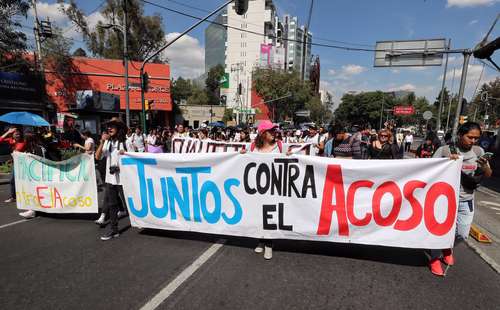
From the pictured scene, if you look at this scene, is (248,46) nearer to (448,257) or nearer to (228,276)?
(448,257)

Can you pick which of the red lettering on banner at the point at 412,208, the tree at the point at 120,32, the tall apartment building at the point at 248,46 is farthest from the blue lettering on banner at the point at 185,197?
the tall apartment building at the point at 248,46

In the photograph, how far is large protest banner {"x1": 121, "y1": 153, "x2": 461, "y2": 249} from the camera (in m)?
3.12

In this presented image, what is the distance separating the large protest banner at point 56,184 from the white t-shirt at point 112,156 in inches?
21.3

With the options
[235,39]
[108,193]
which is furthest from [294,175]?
[235,39]

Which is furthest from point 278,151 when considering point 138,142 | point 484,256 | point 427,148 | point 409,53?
point 409,53

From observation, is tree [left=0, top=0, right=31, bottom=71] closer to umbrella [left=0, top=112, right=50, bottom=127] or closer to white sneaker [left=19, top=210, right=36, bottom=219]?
umbrella [left=0, top=112, right=50, bottom=127]

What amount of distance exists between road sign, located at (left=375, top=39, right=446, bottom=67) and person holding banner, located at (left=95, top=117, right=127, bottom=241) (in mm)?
11789

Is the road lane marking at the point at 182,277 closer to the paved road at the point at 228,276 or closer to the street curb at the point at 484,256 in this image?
the paved road at the point at 228,276

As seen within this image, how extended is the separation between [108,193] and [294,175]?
2.86 m

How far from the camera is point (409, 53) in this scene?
37.8ft

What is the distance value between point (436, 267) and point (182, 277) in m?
2.94

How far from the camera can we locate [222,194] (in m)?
3.65

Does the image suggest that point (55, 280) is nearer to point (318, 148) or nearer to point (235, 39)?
point (318, 148)

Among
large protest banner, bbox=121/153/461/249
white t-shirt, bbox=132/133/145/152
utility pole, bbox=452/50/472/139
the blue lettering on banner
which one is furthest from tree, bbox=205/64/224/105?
large protest banner, bbox=121/153/461/249
